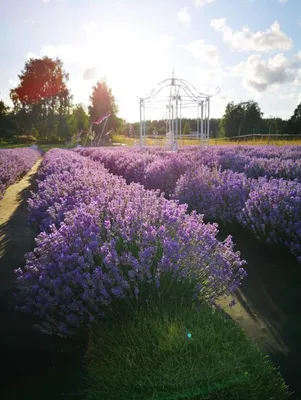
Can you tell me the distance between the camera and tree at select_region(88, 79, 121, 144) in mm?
56625

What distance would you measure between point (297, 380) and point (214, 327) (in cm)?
60

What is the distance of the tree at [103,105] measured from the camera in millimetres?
56625

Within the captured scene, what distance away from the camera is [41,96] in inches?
2371

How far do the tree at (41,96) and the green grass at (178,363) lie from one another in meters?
60.0

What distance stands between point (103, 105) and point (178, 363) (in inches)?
2276

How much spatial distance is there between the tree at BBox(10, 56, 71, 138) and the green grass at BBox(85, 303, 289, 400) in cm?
5996

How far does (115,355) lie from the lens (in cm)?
201

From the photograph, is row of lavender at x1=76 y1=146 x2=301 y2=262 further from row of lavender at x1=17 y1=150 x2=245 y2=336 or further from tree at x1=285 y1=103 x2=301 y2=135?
tree at x1=285 y1=103 x2=301 y2=135

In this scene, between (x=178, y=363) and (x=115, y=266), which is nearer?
(x=178, y=363)

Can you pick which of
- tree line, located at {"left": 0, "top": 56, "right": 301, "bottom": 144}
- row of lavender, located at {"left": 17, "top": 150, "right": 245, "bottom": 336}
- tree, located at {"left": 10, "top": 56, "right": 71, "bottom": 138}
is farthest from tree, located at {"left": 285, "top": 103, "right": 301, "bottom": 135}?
row of lavender, located at {"left": 17, "top": 150, "right": 245, "bottom": 336}

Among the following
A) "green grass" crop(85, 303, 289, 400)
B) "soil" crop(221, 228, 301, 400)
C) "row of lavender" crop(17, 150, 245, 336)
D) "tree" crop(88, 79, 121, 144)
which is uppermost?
"tree" crop(88, 79, 121, 144)

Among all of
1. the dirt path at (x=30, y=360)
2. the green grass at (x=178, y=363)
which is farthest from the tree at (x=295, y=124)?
the green grass at (x=178, y=363)

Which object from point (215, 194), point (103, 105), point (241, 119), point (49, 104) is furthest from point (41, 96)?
point (215, 194)

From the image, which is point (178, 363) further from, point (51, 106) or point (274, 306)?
point (51, 106)
